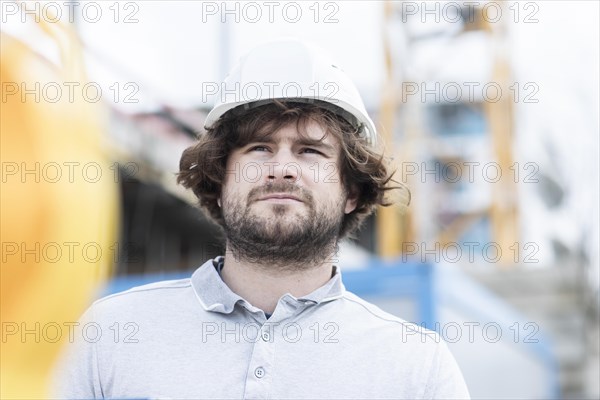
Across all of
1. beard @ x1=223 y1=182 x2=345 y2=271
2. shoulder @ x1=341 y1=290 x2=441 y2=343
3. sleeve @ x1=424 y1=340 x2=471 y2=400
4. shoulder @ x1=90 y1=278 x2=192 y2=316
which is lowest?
sleeve @ x1=424 y1=340 x2=471 y2=400

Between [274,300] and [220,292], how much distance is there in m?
0.14

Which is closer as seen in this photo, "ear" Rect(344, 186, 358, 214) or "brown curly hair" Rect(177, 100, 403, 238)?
"brown curly hair" Rect(177, 100, 403, 238)

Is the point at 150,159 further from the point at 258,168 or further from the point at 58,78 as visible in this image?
the point at 58,78

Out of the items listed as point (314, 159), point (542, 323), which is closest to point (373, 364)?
point (314, 159)

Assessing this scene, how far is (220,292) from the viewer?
2.28 meters

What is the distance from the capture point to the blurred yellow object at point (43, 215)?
1.21 m

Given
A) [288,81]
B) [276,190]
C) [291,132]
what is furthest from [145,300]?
[288,81]

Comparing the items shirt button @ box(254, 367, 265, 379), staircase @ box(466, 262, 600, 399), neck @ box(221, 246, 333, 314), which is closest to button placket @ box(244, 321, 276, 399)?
shirt button @ box(254, 367, 265, 379)

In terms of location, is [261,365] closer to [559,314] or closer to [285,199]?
[285,199]

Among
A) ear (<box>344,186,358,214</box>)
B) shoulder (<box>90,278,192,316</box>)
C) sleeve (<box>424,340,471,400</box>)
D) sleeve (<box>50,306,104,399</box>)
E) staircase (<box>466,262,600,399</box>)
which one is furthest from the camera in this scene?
staircase (<box>466,262,600,399</box>)

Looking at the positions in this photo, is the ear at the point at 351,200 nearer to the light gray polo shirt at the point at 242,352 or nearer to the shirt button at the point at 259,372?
the light gray polo shirt at the point at 242,352

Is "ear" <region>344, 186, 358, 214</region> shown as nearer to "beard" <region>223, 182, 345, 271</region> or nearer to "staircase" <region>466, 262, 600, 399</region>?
"beard" <region>223, 182, 345, 271</region>

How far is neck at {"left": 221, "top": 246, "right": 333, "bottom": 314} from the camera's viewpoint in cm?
230

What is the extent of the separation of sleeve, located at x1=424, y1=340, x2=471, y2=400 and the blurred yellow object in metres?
1.08
